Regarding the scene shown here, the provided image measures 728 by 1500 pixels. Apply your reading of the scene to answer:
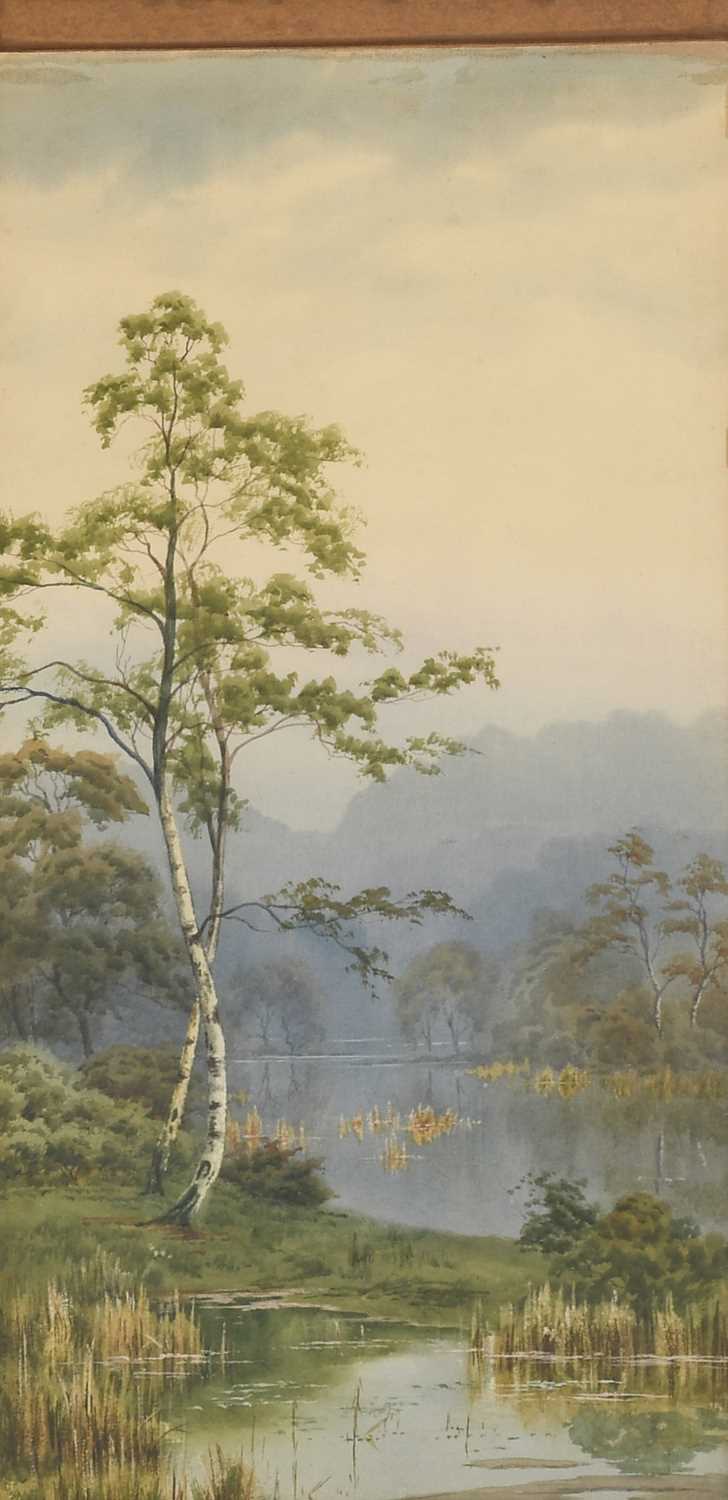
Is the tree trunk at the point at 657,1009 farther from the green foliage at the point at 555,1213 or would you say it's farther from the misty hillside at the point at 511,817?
the green foliage at the point at 555,1213

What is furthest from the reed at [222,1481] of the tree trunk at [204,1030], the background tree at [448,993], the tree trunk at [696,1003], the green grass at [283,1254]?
the tree trunk at [696,1003]

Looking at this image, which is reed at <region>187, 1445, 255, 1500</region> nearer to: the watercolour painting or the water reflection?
the watercolour painting

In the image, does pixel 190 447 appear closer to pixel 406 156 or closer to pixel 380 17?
pixel 406 156

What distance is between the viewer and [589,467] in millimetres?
4969

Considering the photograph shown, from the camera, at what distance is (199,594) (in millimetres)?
5000

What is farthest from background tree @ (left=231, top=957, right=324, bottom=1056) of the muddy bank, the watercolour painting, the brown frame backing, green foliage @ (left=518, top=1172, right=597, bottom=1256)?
the brown frame backing

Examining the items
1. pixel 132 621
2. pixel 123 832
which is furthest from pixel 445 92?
pixel 123 832

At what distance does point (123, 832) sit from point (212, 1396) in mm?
2009

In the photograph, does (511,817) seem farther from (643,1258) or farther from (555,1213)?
(643,1258)

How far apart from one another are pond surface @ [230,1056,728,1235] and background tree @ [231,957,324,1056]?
0.30 ft

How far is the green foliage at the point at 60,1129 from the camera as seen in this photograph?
4.77 m

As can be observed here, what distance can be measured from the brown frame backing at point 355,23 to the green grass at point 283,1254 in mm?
4364

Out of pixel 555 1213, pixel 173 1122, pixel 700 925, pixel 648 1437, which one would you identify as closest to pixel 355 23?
pixel 700 925

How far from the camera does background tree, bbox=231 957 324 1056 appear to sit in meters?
A: 4.75
